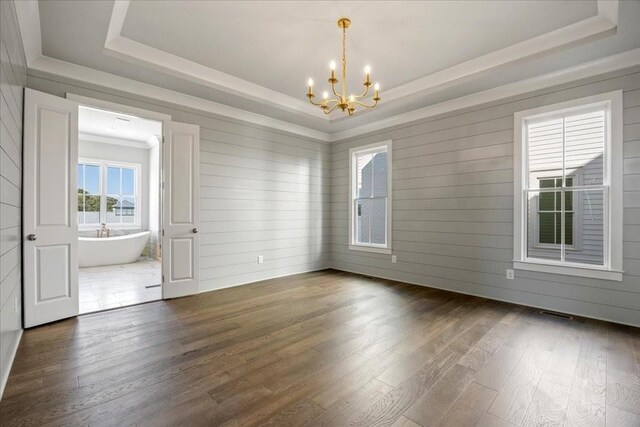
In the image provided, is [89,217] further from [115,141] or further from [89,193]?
[115,141]

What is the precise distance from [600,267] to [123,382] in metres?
4.51

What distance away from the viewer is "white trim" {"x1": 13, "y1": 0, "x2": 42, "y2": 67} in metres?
2.29

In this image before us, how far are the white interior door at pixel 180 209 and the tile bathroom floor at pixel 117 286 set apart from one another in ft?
1.41

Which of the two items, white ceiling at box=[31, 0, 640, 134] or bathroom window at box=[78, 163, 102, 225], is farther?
bathroom window at box=[78, 163, 102, 225]

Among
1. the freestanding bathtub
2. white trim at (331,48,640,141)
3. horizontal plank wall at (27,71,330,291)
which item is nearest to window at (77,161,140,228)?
the freestanding bathtub

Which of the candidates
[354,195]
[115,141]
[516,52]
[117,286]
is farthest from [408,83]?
[115,141]

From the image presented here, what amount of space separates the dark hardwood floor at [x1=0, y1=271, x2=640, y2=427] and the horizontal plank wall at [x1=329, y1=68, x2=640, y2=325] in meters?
0.33

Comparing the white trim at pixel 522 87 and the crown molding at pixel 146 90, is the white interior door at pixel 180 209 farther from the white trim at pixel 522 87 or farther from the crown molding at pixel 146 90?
the white trim at pixel 522 87

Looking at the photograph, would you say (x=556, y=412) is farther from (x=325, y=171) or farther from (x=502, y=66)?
(x=325, y=171)

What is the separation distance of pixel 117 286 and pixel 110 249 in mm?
2229

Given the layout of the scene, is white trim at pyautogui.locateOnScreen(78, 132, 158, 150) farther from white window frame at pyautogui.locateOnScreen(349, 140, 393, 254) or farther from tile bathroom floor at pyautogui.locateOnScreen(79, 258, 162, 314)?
white window frame at pyautogui.locateOnScreen(349, 140, 393, 254)

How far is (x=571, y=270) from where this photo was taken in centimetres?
335

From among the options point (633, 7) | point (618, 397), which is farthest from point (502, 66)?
point (618, 397)

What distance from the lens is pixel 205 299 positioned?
398cm
